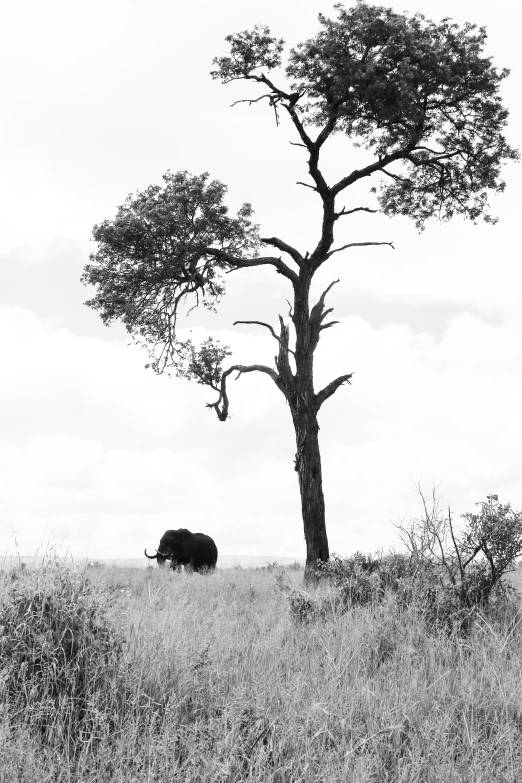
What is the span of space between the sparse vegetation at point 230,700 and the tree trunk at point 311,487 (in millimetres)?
8988

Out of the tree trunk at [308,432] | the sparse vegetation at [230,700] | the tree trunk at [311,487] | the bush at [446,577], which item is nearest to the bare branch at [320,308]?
the tree trunk at [308,432]

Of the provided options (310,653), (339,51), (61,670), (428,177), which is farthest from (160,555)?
(61,670)

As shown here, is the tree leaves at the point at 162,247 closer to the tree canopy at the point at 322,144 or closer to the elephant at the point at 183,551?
the tree canopy at the point at 322,144

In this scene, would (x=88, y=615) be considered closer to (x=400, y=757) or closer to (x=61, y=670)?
(x=61, y=670)

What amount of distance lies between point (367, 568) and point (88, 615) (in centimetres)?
913

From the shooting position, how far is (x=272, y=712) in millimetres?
5992

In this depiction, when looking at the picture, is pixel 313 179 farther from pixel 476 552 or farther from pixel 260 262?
pixel 476 552

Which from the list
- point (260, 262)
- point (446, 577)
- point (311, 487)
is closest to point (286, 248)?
point (260, 262)

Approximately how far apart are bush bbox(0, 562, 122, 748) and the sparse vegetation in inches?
0.7

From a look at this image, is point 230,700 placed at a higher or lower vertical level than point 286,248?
lower

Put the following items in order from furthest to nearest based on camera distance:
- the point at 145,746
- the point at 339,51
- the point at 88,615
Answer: the point at 339,51, the point at 88,615, the point at 145,746

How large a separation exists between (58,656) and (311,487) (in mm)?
11877

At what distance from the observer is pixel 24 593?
690cm

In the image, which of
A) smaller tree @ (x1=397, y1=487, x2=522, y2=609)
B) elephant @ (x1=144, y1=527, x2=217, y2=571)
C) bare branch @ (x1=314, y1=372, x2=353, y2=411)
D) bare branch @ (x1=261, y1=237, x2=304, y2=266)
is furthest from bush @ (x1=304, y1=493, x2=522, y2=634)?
elephant @ (x1=144, y1=527, x2=217, y2=571)
